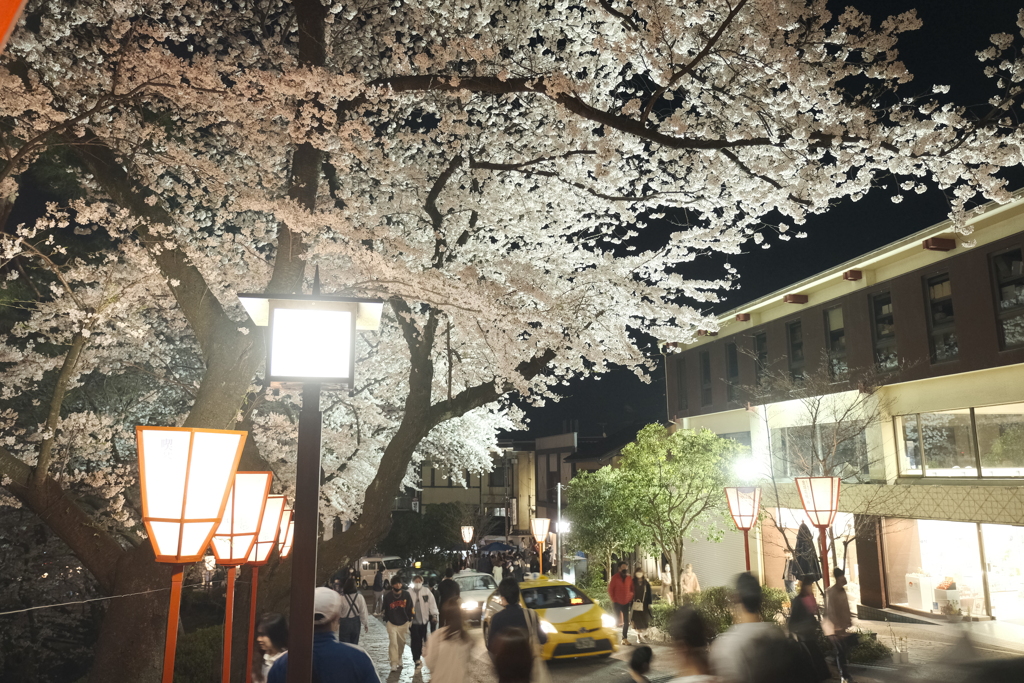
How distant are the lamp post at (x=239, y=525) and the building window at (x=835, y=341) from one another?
1902cm

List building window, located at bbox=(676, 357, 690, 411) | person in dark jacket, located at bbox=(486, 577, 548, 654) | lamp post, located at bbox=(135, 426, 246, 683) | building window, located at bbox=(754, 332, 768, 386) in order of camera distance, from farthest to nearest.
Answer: building window, located at bbox=(676, 357, 690, 411) → building window, located at bbox=(754, 332, 768, 386) → person in dark jacket, located at bbox=(486, 577, 548, 654) → lamp post, located at bbox=(135, 426, 246, 683)

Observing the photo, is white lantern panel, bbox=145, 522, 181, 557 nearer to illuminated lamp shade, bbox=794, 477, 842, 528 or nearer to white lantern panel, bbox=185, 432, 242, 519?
white lantern panel, bbox=185, 432, 242, 519

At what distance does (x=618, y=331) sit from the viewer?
1202 cm

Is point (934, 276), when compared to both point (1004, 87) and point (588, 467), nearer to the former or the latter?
point (1004, 87)

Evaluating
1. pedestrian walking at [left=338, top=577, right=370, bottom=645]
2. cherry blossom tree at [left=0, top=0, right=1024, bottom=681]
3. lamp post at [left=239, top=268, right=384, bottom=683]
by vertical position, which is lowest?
pedestrian walking at [left=338, top=577, right=370, bottom=645]

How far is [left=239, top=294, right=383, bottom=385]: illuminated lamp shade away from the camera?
177 inches

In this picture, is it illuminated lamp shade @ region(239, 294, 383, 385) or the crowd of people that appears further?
illuminated lamp shade @ region(239, 294, 383, 385)

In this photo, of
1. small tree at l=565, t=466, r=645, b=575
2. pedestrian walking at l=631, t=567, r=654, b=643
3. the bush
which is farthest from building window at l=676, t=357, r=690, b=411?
the bush

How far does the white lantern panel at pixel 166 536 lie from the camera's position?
4.24 meters

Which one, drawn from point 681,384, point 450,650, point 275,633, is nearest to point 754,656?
point 450,650

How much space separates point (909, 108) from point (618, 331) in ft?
18.5

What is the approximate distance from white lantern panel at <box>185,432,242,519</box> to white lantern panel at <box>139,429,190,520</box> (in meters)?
0.06

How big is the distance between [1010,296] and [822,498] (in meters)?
9.95

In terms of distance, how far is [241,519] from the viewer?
7.02 m
